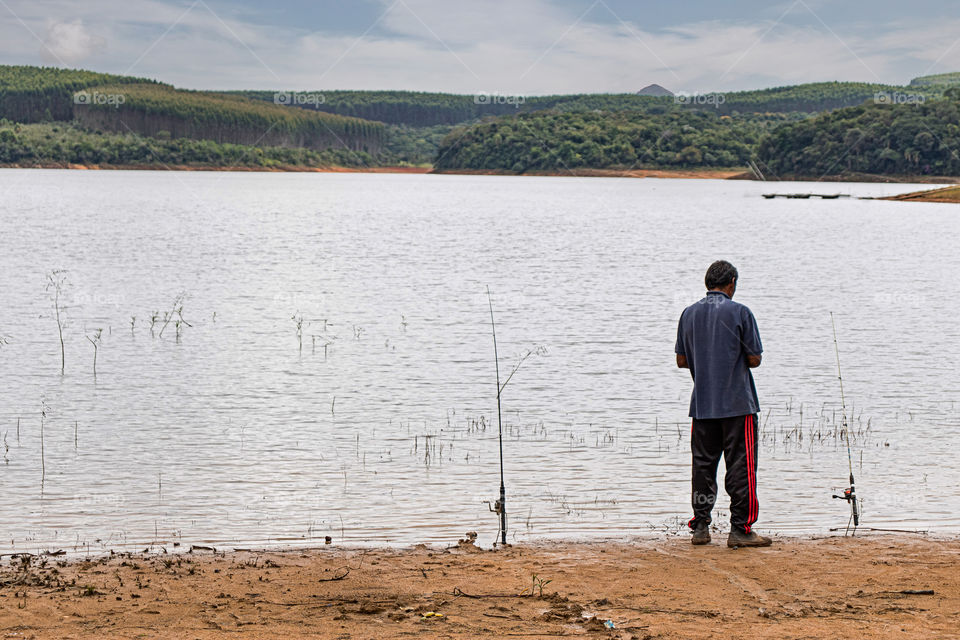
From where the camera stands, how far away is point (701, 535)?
26.7 feet

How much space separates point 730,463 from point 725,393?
0.56 meters

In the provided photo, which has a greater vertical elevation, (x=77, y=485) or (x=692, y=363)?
(x=692, y=363)

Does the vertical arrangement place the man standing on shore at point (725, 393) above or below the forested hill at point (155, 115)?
below

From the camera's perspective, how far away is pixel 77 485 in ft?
34.0

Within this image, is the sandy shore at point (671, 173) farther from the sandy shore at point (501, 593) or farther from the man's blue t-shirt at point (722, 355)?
the sandy shore at point (501, 593)

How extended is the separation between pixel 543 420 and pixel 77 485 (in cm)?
599

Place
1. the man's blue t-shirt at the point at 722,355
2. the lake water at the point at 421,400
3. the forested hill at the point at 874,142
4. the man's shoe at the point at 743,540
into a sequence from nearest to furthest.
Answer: the man's blue t-shirt at the point at 722,355
the man's shoe at the point at 743,540
the lake water at the point at 421,400
the forested hill at the point at 874,142

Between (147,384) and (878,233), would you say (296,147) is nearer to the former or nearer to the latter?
(878,233)

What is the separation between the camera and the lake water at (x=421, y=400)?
9539 millimetres

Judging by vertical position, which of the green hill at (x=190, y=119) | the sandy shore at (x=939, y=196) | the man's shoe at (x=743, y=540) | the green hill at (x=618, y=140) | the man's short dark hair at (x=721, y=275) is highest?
the green hill at (x=190, y=119)

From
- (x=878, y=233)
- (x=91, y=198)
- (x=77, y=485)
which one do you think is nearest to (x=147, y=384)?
(x=77, y=485)
